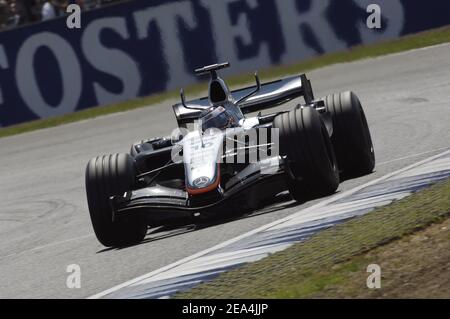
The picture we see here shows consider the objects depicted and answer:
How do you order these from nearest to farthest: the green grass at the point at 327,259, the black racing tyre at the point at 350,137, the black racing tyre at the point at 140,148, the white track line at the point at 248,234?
the green grass at the point at 327,259 → the white track line at the point at 248,234 → the black racing tyre at the point at 350,137 → the black racing tyre at the point at 140,148

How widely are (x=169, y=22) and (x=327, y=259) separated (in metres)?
14.6

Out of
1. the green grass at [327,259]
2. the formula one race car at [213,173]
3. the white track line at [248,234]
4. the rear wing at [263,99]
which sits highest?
the rear wing at [263,99]

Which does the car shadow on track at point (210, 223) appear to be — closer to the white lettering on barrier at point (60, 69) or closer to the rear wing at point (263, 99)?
the rear wing at point (263, 99)

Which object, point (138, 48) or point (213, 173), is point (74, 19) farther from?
point (213, 173)

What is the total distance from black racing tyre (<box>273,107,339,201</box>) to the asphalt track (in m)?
0.29

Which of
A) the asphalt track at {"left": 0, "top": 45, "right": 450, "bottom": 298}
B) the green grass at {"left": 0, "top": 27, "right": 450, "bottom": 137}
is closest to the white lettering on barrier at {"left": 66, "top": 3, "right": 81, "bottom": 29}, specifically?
the green grass at {"left": 0, "top": 27, "right": 450, "bottom": 137}

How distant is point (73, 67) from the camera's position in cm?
2120

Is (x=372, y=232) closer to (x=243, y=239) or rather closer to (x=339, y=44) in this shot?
(x=243, y=239)

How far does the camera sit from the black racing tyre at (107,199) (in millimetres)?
9422

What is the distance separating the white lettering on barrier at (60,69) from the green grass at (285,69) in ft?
0.88

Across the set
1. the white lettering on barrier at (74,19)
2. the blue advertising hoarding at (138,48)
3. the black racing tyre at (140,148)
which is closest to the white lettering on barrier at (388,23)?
the blue advertising hoarding at (138,48)

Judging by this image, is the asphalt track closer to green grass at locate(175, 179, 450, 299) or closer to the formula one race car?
the formula one race car

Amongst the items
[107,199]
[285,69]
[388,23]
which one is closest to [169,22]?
[285,69]
